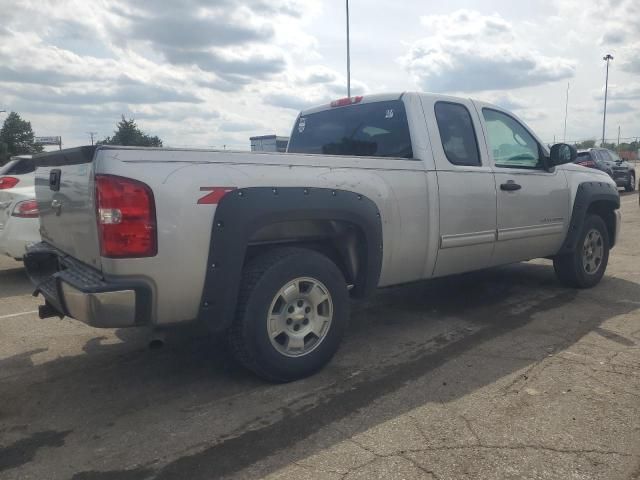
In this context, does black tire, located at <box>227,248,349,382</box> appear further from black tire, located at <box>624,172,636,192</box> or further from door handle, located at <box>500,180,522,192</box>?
black tire, located at <box>624,172,636,192</box>

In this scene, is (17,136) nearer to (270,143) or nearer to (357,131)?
(270,143)

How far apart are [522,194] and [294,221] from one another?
8.59 ft

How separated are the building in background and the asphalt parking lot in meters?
2.17

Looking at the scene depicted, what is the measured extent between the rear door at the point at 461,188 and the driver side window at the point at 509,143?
230mm

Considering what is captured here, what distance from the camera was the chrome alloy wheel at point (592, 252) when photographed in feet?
19.9

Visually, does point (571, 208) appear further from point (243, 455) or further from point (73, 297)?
point (73, 297)

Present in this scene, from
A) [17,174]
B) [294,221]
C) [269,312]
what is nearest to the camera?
[269,312]

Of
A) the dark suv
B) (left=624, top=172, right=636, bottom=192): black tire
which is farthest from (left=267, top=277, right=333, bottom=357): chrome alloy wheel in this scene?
(left=624, top=172, right=636, bottom=192): black tire

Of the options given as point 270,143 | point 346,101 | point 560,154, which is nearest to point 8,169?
point 270,143

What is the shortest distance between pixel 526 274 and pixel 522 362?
337 centimetres

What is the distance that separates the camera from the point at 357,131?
4914mm

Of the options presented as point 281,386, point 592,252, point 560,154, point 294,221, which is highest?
point 560,154

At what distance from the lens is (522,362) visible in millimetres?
3941

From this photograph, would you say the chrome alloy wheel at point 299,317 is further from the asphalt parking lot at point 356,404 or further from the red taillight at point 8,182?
the red taillight at point 8,182
